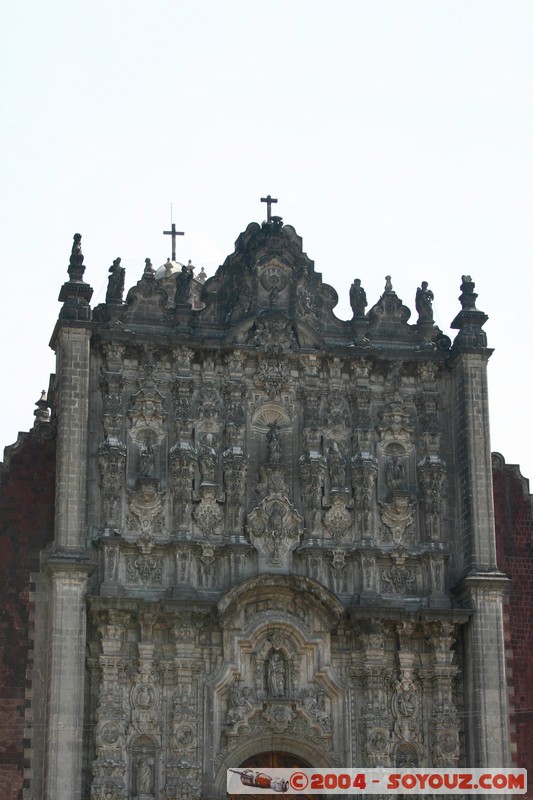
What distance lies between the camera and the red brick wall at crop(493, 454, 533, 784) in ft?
100

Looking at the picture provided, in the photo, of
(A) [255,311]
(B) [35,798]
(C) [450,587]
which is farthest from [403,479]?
(B) [35,798]

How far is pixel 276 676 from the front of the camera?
29.3 m

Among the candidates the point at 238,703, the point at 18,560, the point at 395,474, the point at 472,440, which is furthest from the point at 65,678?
the point at 472,440

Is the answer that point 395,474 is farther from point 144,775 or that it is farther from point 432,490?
point 144,775

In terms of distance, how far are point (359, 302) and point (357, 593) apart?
561 centimetres

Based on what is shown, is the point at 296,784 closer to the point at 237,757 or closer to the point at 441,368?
the point at 237,757

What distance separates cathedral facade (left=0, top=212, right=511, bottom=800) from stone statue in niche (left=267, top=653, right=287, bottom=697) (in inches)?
1.0

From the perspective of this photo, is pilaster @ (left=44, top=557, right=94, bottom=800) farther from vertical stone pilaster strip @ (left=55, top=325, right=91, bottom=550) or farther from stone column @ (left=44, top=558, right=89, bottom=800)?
vertical stone pilaster strip @ (left=55, top=325, right=91, bottom=550)

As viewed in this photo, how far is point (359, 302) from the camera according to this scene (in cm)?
3206

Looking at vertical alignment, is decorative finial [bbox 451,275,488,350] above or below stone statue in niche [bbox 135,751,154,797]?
above

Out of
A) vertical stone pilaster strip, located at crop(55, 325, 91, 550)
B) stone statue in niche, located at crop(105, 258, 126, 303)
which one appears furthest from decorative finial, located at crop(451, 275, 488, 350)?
vertical stone pilaster strip, located at crop(55, 325, 91, 550)

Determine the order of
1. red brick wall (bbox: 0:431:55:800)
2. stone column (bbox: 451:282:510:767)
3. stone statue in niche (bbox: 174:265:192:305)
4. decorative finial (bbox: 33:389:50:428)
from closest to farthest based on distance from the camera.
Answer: red brick wall (bbox: 0:431:55:800) → stone column (bbox: 451:282:510:767) → stone statue in niche (bbox: 174:265:192:305) → decorative finial (bbox: 33:389:50:428)

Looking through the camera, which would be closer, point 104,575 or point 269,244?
point 104,575

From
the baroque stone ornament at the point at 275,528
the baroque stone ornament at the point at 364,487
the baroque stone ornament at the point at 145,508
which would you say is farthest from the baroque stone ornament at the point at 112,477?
the baroque stone ornament at the point at 364,487
